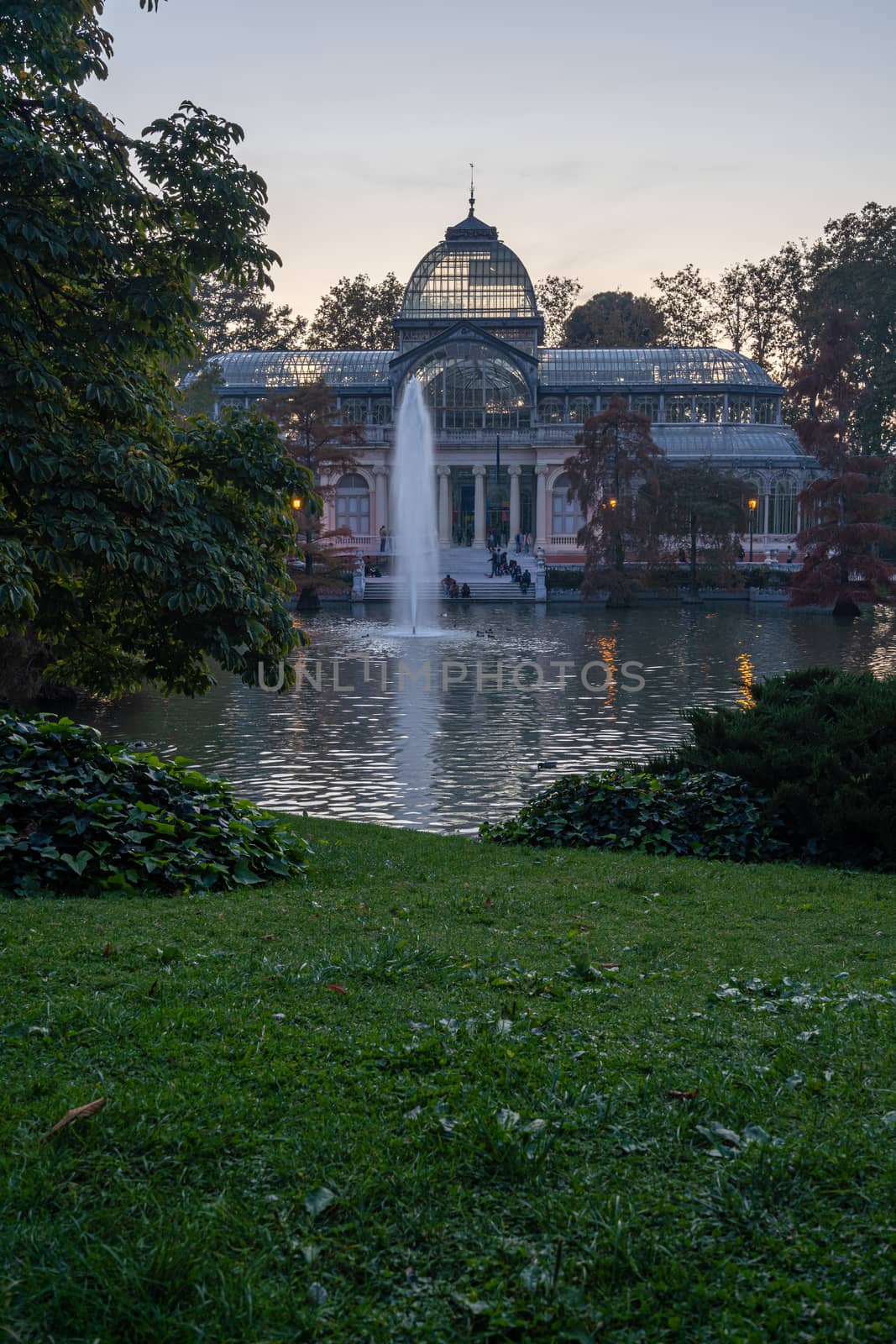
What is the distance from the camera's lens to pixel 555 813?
11.9 metres

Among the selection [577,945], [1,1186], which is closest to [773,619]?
[577,945]

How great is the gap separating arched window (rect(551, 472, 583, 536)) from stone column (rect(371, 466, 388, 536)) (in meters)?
10.4

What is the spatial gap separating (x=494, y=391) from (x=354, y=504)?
37.1 feet

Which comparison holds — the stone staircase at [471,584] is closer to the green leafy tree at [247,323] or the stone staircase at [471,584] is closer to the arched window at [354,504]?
the arched window at [354,504]

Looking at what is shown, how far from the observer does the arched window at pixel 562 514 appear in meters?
72.6

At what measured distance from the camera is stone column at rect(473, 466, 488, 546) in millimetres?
74000

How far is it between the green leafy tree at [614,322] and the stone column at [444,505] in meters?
23.1

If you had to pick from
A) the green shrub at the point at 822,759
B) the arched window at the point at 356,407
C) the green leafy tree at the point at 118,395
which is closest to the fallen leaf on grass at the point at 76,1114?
the green leafy tree at the point at 118,395

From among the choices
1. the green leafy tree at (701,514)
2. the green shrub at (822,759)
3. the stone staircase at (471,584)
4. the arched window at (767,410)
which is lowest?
the green shrub at (822,759)

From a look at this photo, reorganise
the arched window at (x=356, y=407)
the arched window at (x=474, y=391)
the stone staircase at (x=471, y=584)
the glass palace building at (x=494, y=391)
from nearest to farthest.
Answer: the stone staircase at (x=471, y=584), the glass palace building at (x=494, y=391), the arched window at (x=474, y=391), the arched window at (x=356, y=407)

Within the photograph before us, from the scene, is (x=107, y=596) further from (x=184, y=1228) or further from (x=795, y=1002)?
(x=184, y=1228)

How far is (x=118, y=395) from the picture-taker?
953 centimetres

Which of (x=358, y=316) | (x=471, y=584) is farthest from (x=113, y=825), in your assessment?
(x=358, y=316)

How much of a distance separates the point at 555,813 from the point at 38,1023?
7772 mm
